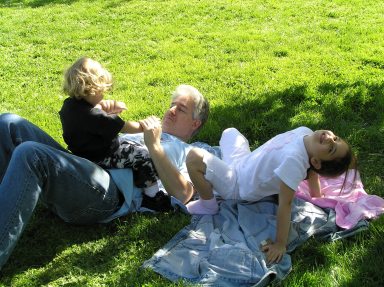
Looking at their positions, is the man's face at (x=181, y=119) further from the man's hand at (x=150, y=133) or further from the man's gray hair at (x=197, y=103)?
the man's hand at (x=150, y=133)

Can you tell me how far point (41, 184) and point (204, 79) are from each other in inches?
152

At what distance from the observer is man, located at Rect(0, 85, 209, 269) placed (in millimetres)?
3176

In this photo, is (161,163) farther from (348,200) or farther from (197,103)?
(348,200)

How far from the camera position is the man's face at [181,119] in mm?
4590

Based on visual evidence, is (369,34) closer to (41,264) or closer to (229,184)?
(229,184)

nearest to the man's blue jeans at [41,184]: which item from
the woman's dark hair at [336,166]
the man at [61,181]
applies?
the man at [61,181]

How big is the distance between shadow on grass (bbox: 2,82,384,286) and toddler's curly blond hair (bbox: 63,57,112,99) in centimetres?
107

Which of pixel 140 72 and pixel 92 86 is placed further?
pixel 140 72

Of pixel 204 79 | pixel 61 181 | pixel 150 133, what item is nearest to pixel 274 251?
pixel 150 133

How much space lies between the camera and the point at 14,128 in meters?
3.85

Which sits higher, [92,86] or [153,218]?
[92,86]

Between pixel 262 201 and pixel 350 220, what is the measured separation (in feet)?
2.28

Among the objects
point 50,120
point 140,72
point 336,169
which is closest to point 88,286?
point 336,169

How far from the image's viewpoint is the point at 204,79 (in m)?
6.76
